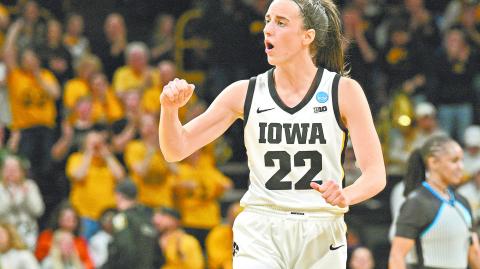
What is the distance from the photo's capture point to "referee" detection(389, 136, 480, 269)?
720 centimetres

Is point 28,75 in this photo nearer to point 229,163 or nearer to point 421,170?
point 229,163

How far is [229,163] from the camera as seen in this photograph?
14.9 meters

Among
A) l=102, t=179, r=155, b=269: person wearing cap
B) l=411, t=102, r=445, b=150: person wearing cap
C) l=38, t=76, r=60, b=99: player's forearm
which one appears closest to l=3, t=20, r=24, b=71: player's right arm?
l=38, t=76, r=60, b=99: player's forearm

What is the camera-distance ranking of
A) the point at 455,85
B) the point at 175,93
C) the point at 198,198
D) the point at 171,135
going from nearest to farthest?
the point at 175,93 → the point at 171,135 → the point at 198,198 → the point at 455,85

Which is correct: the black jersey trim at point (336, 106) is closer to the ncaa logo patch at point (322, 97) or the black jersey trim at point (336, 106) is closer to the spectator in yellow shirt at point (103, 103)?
the ncaa logo patch at point (322, 97)

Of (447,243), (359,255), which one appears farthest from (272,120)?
(359,255)

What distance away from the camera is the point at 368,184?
4906 mm

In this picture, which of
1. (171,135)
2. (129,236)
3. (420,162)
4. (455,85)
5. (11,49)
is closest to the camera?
(171,135)

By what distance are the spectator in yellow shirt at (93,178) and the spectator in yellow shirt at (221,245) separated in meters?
1.51

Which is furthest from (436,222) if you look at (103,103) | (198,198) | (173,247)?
(103,103)

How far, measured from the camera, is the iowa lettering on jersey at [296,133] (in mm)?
5004

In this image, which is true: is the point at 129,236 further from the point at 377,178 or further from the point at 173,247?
the point at 377,178

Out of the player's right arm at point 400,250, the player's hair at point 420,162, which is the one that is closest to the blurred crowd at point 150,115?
the player's hair at point 420,162

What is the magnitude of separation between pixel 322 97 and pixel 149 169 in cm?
757
